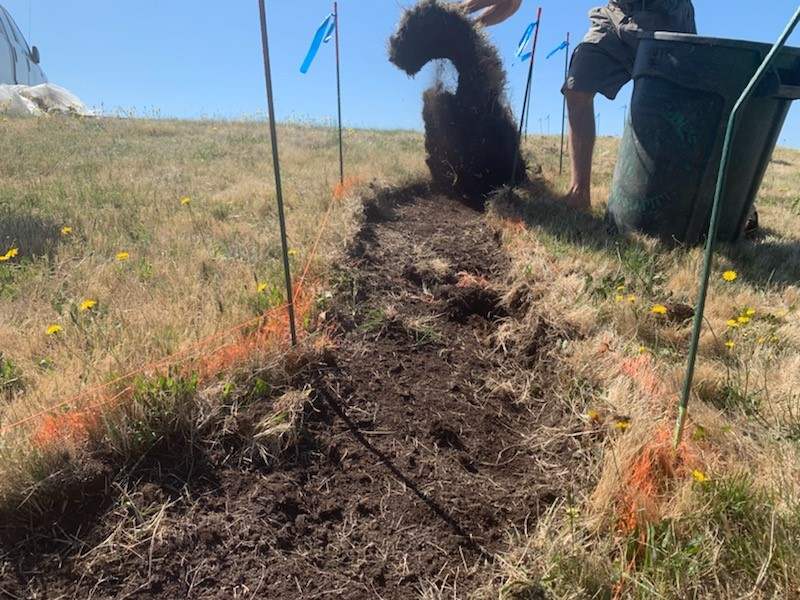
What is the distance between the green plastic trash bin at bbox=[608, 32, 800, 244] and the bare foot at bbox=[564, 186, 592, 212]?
36.7 inches

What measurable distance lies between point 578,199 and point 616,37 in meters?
1.30

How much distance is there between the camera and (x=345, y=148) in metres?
8.27

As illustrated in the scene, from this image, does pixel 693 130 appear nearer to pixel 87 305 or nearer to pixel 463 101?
pixel 463 101

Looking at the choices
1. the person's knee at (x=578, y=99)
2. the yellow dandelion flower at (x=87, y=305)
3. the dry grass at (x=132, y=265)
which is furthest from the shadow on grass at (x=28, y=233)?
the person's knee at (x=578, y=99)

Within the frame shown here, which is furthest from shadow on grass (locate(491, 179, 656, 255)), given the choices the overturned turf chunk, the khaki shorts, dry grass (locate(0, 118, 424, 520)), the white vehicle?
the white vehicle

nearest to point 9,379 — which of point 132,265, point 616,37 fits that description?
point 132,265

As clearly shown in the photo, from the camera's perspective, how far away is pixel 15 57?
65.3 ft

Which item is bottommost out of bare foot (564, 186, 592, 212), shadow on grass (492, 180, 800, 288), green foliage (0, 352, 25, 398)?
green foliage (0, 352, 25, 398)

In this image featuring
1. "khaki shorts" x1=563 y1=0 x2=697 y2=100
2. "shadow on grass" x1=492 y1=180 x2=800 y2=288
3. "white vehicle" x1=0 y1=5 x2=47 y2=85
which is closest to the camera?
"shadow on grass" x1=492 y1=180 x2=800 y2=288

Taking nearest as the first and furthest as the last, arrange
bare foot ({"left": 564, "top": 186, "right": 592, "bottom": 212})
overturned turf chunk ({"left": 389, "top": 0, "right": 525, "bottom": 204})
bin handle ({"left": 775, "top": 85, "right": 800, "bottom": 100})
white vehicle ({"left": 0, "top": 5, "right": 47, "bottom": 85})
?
bin handle ({"left": 775, "top": 85, "right": 800, "bottom": 100})
bare foot ({"left": 564, "top": 186, "right": 592, "bottom": 212})
overturned turf chunk ({"left": 389, "top": 0, "right": 525, "bottom": 204})
white vehicle ({"left": 0, "top": 5, "right": 47, "bottom": 85})

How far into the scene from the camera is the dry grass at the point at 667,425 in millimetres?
1307

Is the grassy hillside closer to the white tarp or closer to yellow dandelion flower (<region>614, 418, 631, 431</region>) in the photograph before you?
yellow dandelion flower (<region>614, 418, 631, 431</region>)

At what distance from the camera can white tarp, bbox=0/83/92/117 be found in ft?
45.9

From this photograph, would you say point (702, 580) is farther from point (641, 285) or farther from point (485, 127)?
point (485, 127)
